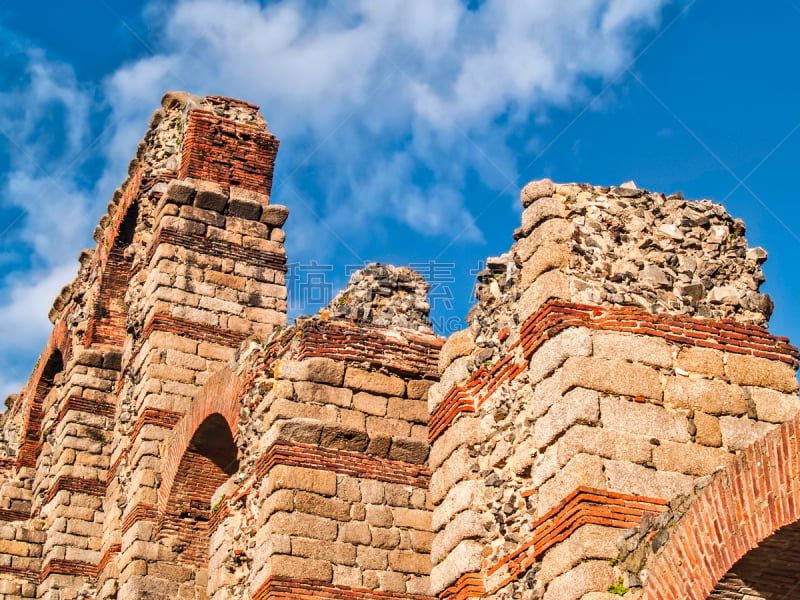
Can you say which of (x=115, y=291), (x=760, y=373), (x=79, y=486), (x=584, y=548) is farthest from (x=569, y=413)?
(x=115, y=291)

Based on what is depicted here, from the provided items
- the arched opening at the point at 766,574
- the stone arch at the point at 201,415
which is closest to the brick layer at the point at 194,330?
the stone arch at the point at 201,415

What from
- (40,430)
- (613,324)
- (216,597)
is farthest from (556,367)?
(40,430)

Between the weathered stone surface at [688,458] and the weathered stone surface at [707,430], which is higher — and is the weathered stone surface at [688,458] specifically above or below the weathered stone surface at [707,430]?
below

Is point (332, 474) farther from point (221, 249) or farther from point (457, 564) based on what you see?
point (221, 249)

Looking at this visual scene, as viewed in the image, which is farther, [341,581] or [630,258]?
[341,581]

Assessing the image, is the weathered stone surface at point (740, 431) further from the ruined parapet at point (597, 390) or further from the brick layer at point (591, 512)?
the brick layer at point (591, 512)

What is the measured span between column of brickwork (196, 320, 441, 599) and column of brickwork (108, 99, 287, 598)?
241 centimetres

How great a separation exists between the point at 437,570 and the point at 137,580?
397 cm

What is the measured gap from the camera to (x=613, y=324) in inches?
284

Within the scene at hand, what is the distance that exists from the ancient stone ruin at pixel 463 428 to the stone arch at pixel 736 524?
0.04ft

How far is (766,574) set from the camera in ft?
19.2

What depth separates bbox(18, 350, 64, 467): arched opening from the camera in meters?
16.9

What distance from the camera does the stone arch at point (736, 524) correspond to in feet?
18.0

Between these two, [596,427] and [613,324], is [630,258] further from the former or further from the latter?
[596,427]
